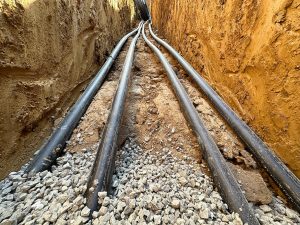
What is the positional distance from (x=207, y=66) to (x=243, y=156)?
154 centimetres

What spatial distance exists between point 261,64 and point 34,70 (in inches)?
80.0

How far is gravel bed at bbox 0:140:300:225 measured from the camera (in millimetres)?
1045

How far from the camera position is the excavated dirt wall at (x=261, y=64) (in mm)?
1451

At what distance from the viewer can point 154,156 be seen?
1.62m

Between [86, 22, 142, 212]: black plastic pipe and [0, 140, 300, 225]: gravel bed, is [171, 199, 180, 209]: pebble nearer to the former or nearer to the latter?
[0, 140, 300, 225]: gravel bed

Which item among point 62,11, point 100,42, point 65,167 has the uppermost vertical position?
point 62,11

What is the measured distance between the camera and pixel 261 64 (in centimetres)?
174

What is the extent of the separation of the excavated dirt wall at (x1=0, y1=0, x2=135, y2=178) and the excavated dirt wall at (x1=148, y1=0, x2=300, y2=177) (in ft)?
6.07

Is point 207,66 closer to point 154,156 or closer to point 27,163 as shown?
point 154,156

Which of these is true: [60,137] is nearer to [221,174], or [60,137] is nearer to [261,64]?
[221,174]

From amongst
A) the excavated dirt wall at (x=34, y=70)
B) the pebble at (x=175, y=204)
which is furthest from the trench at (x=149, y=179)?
the excavated dirt wall at (x=34, y=70)

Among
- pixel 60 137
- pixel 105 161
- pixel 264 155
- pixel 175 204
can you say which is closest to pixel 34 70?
pixel 60 137

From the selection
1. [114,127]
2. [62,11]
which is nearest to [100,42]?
[62,11]

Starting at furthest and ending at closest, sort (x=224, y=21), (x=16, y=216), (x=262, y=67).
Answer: (x=224, y=21) < (x=262, y=67) < (x=16, y=216)
